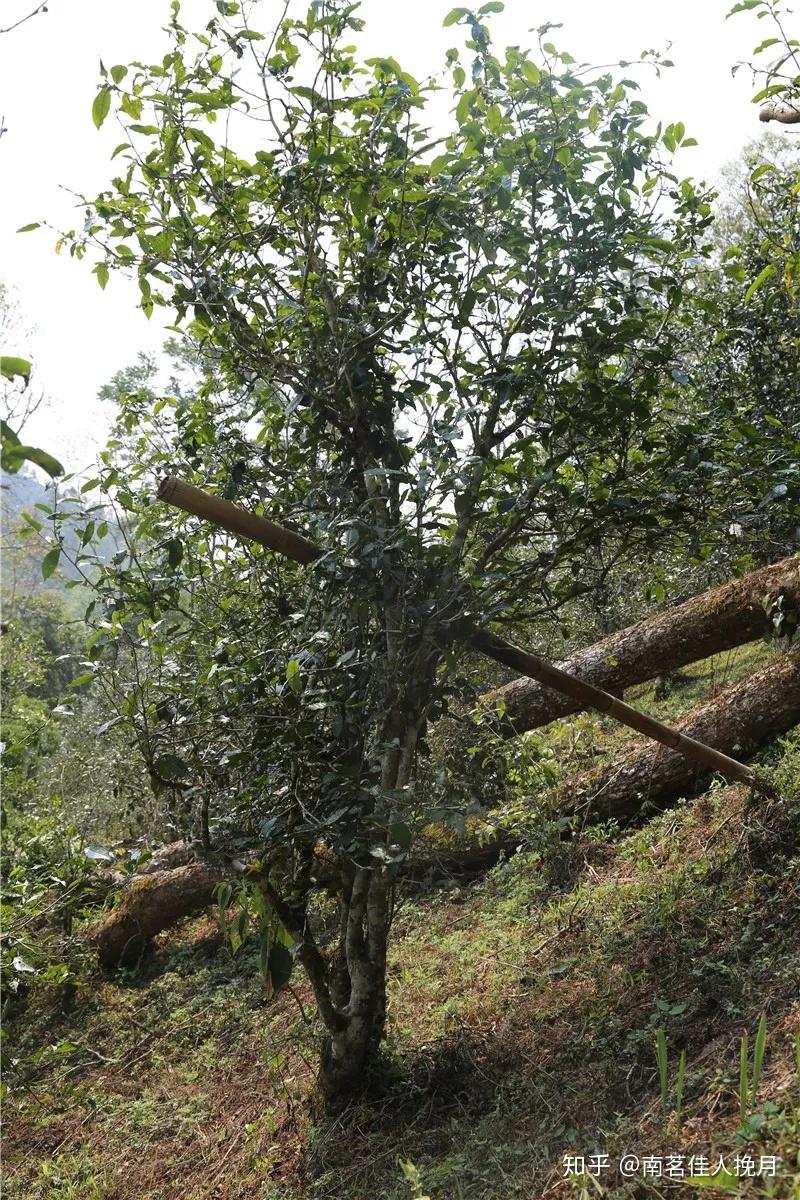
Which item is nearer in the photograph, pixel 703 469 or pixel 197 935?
pixel 703 469

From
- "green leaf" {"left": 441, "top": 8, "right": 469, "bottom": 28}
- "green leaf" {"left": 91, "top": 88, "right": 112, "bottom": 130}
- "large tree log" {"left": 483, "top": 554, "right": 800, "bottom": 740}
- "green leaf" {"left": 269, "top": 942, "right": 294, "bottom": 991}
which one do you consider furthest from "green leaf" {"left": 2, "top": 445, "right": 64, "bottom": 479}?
"large tree log" {"left": 483, "top": 554, "right": 800, "bottom": 740}

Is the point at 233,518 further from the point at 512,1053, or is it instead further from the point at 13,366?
the point at 512,1053

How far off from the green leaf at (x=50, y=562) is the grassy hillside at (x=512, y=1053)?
1.68 meters

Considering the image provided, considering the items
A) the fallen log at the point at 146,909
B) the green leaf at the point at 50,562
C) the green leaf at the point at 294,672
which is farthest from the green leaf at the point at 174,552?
the fallen log at the point at 146,909

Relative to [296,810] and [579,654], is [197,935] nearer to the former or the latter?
[579,654]

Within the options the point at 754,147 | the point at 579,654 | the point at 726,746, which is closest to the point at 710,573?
the point at 579,654

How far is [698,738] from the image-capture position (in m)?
4.87

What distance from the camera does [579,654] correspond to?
6.20m

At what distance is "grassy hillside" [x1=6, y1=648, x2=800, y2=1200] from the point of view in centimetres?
252

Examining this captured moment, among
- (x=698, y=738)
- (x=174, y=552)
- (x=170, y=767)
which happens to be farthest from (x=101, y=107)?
(x=698, y=738)

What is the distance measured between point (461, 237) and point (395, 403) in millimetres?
550

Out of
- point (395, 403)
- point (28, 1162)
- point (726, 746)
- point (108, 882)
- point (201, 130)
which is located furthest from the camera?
point (108, 882)

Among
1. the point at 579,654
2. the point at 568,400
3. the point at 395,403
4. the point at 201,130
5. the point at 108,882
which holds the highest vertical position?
the point at 201,130

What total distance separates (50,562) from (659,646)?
13.8 feet
